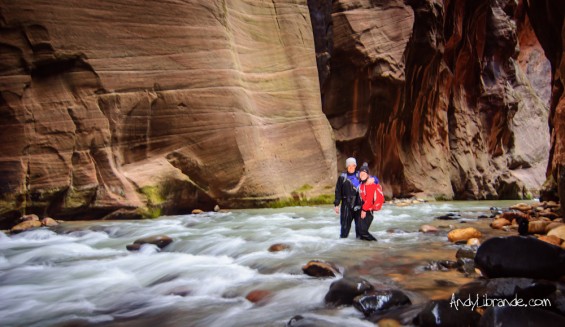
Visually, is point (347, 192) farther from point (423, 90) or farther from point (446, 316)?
point (423, 90)

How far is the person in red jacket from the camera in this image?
589 cm

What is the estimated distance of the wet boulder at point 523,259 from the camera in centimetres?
311

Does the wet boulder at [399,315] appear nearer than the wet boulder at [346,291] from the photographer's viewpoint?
Yes

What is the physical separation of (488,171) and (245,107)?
22040 millimetres

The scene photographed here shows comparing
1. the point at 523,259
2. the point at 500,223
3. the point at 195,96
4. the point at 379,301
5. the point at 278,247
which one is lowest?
the point at 500,223

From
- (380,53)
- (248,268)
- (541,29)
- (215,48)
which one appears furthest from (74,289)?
(380,53)

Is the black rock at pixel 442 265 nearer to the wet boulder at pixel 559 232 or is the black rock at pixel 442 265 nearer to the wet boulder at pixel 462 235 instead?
the wet boulder at pixel 462 235

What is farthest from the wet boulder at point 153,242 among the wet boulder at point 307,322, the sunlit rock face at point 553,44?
the sunlit rock face at point 553,44

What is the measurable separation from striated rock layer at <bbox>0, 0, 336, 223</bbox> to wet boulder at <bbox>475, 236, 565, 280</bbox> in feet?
27.0

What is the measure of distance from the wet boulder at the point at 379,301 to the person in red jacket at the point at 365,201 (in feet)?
9.56

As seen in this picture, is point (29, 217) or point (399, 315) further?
point (29, 217)

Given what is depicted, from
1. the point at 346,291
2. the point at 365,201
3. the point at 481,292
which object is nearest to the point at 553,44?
the point at 365,201

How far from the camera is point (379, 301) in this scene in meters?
2.96

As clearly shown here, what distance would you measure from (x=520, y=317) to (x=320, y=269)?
201cm
